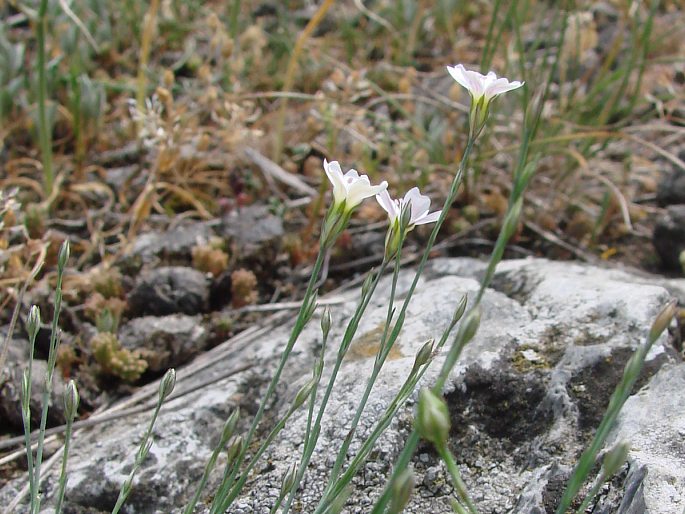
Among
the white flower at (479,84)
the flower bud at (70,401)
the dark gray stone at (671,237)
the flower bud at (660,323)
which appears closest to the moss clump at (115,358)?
the flower bud at (70,401)

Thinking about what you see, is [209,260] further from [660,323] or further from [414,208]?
[660,323]

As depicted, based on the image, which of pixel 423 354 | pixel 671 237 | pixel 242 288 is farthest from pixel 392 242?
pixel 671 237

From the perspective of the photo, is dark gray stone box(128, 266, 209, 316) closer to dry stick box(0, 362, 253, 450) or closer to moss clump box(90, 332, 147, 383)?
moss clump box(90, 332, 147, 383)

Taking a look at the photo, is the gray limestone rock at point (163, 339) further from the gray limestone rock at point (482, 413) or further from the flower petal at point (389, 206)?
the flower petal at point (389, 206)

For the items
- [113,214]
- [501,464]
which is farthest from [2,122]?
[501,464]

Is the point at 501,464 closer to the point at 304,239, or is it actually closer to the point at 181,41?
the point at 304,239
